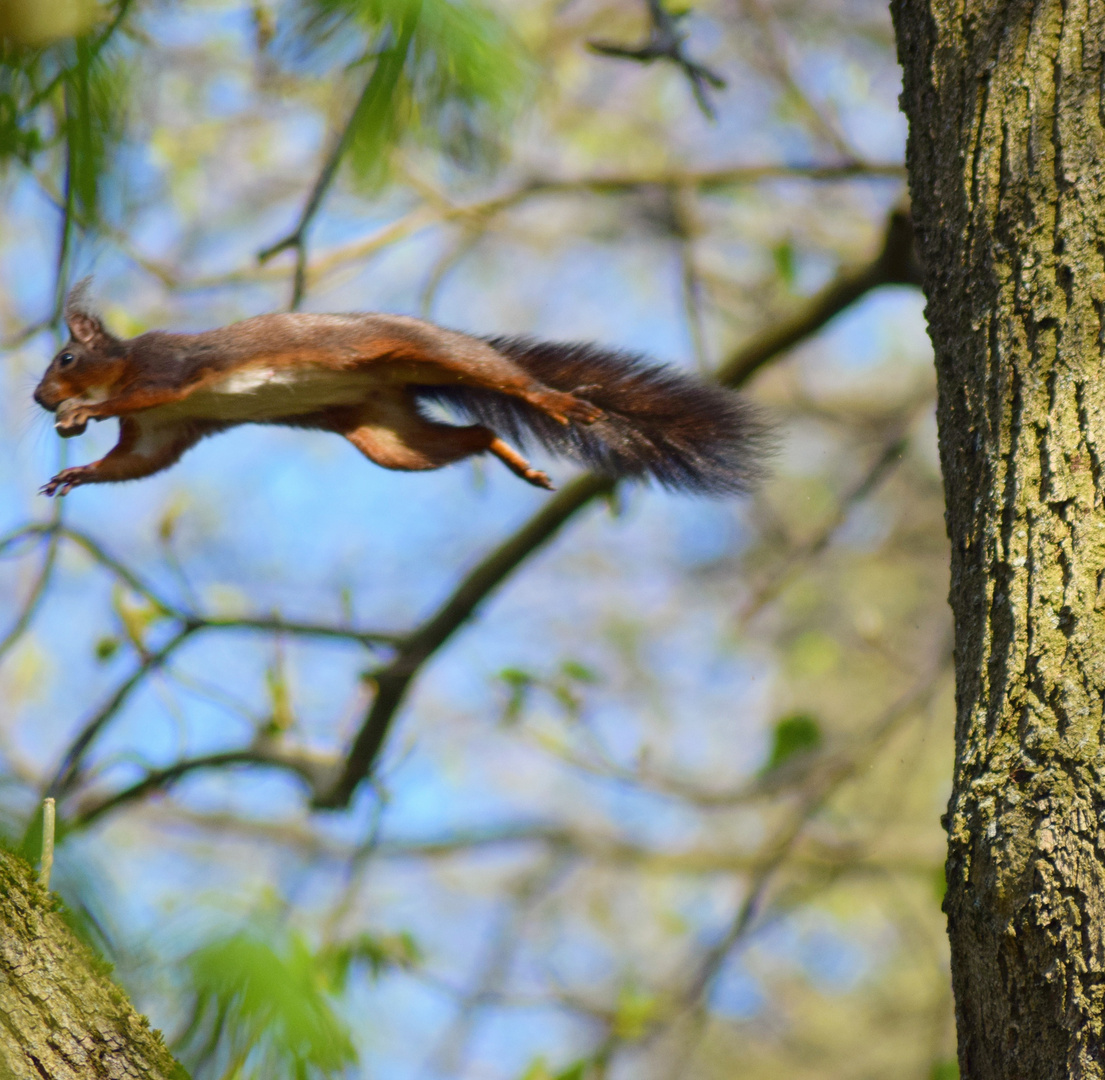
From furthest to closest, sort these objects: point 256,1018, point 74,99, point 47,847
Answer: point 74,99 → point 47,847 → point 256,1018

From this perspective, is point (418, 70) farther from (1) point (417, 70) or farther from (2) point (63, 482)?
(2) point (63, 482)

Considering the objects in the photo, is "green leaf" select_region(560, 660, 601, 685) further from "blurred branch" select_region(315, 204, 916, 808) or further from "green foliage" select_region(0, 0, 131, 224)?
"green foliage" select_region(0, 0, 131, 224)

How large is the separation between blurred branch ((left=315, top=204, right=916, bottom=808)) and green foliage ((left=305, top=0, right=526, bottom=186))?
1087 millimetres

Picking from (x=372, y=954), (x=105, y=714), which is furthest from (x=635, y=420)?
(x=372, y=954)

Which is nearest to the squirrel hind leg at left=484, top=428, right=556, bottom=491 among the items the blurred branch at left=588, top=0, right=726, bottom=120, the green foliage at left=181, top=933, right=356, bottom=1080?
the green foliage at left=181, top=933, right=356, bottom=1080

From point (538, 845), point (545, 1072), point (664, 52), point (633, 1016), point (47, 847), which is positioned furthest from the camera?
point (538, 845)

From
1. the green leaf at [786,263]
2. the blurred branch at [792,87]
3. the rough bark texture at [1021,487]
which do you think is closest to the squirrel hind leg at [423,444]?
the rough bark texture at [1021,487]

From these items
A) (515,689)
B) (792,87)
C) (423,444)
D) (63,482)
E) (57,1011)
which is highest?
(792,87)

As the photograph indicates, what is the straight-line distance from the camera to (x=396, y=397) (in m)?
1.69

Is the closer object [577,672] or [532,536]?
[532,536]

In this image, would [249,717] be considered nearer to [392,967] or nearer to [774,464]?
[392,967]

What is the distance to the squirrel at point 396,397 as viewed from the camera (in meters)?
1.57

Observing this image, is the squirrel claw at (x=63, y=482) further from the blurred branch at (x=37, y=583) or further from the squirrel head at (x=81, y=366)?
the blurred branch at (x=37, y=583)

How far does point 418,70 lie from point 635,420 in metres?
0.53
